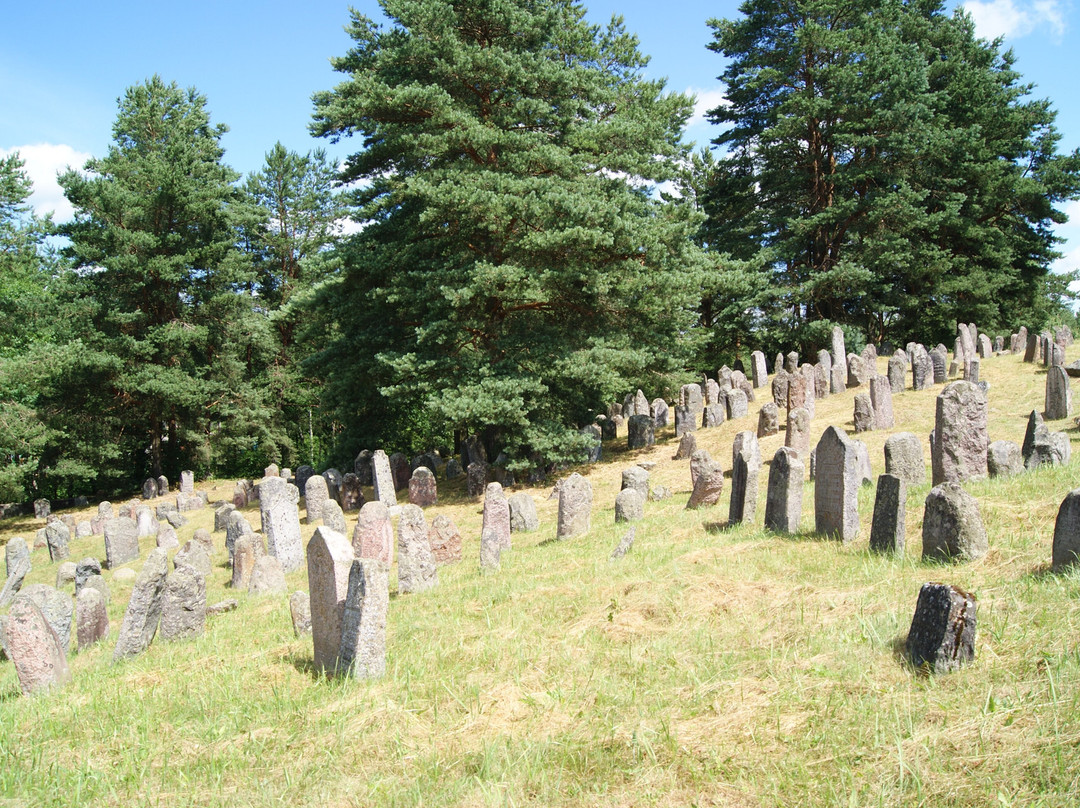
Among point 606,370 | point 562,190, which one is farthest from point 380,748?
point 562,190

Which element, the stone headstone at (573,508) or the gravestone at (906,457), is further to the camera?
the stone headstone at (573,508)

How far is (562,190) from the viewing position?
50.5 feet

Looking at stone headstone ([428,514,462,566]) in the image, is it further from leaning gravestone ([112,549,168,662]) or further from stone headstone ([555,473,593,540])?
leaning gravestone ([112,549,168,662])

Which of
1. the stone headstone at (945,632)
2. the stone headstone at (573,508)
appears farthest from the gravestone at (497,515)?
the stone headstone at (945,632)

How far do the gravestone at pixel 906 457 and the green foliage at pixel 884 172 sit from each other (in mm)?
18980

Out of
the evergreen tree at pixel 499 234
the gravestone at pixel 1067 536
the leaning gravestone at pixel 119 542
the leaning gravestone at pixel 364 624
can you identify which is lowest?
the leaning gravestone at pixel 119 542

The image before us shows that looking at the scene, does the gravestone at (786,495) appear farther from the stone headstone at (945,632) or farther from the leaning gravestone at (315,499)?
the leaning gravestone at (315,499)

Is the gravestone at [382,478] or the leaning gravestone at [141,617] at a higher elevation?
the gravestone at [382,478]

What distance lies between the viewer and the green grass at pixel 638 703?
336 centimetres

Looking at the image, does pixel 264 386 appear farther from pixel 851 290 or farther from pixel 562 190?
pixel 851 290

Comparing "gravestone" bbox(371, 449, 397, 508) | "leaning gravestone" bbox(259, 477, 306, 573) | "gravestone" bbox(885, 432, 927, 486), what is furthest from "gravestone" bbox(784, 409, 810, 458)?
"leaning gravestone" bbox(259, 477, 306, 573)

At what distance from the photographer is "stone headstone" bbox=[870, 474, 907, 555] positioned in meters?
6.06

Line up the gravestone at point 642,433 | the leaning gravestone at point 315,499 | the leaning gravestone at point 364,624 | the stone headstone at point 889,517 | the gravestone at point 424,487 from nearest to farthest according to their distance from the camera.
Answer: the leaning gravestone at point 364,624, the stone headstone at point 889,517, the leaning gravestone at point 315,499, the gravestone at point 424,487, the gravestone at point 642,433

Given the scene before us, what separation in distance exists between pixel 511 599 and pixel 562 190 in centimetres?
Answer: 1074
